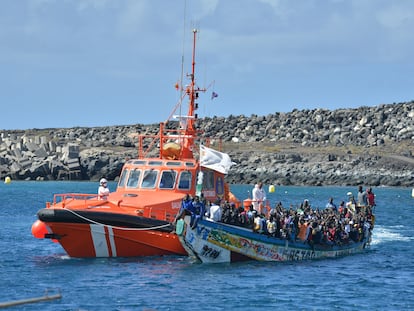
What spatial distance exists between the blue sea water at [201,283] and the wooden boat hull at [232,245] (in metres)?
0.39

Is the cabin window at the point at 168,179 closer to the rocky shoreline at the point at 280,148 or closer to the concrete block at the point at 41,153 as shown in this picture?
the rocky shoreline at the point at 280,148

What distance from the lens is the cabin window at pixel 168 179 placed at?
32.1m

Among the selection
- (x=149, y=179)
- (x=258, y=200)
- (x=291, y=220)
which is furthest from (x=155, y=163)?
(x=291, y=220)

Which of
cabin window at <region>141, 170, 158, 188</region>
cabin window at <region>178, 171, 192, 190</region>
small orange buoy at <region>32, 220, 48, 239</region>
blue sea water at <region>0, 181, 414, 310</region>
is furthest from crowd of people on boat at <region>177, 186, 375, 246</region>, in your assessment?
small orange buoy at <region>32, 220, 48, 239</region>

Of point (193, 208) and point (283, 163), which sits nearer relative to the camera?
point (193, 208)

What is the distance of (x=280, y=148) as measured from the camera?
135 metres

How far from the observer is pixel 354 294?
26.2m

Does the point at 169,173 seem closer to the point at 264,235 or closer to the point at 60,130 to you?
the point at 264,235

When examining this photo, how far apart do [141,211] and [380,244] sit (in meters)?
15.5

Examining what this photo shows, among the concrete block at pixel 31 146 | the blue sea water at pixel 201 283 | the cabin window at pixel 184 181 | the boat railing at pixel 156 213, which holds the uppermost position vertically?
the concrete block at pixel 31 146

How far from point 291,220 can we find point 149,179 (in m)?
5.04

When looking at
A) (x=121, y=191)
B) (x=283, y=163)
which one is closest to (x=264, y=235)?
(x=121, y=191)

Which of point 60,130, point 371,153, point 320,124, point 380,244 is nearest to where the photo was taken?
point 380,244

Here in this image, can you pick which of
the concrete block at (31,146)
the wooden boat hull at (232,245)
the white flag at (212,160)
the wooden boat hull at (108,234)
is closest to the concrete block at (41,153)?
the concrete block at (31,146)
